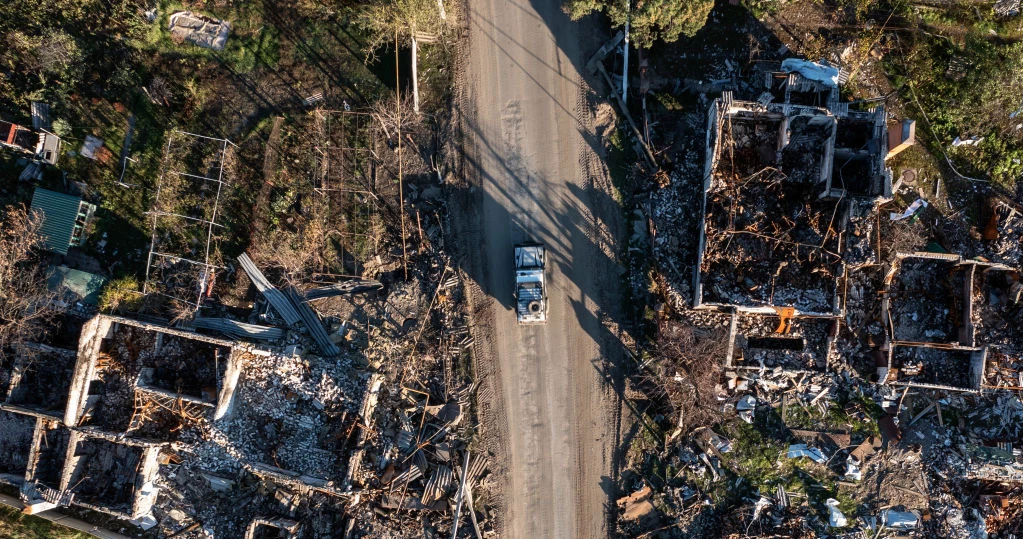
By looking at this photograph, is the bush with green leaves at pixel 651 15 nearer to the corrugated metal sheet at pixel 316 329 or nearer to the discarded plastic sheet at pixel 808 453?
the corrugated metal sheet at pixel 316 329

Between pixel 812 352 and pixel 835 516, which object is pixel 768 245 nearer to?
pixel 812 352

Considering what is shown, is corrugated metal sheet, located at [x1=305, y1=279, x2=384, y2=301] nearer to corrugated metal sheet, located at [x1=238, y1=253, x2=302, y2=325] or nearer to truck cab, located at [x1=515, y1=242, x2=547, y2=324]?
corrugated metal sheet, located at [x1=238, y1=253, x2=302, y2=325]

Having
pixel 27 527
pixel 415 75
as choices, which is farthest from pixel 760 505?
pixel 27 527

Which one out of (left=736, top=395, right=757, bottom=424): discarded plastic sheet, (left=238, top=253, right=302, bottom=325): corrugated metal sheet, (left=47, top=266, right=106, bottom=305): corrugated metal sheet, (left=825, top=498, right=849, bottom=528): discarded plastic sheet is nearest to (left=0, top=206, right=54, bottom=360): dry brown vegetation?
(left=47, top=266, right=106, bottom=305): corrugated metal sheet

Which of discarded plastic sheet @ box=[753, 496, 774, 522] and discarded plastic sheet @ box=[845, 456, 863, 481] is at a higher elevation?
discarded plastic sheet @ box=[845, 456, 863, 481]

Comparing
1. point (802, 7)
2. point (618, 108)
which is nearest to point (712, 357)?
point (618, 108)

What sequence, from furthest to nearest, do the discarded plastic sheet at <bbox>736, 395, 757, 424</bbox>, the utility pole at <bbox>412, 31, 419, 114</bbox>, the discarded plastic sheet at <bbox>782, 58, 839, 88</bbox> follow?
1. the utility pole at <bbox>412, 31, 419, 114</bbox>
2. the discarded plastic sheet at <bbox>736, 395, 757, 424</bbox>
3. the discarded plastic sheet at <bbox>782, 58, 839, 88</bbox>
